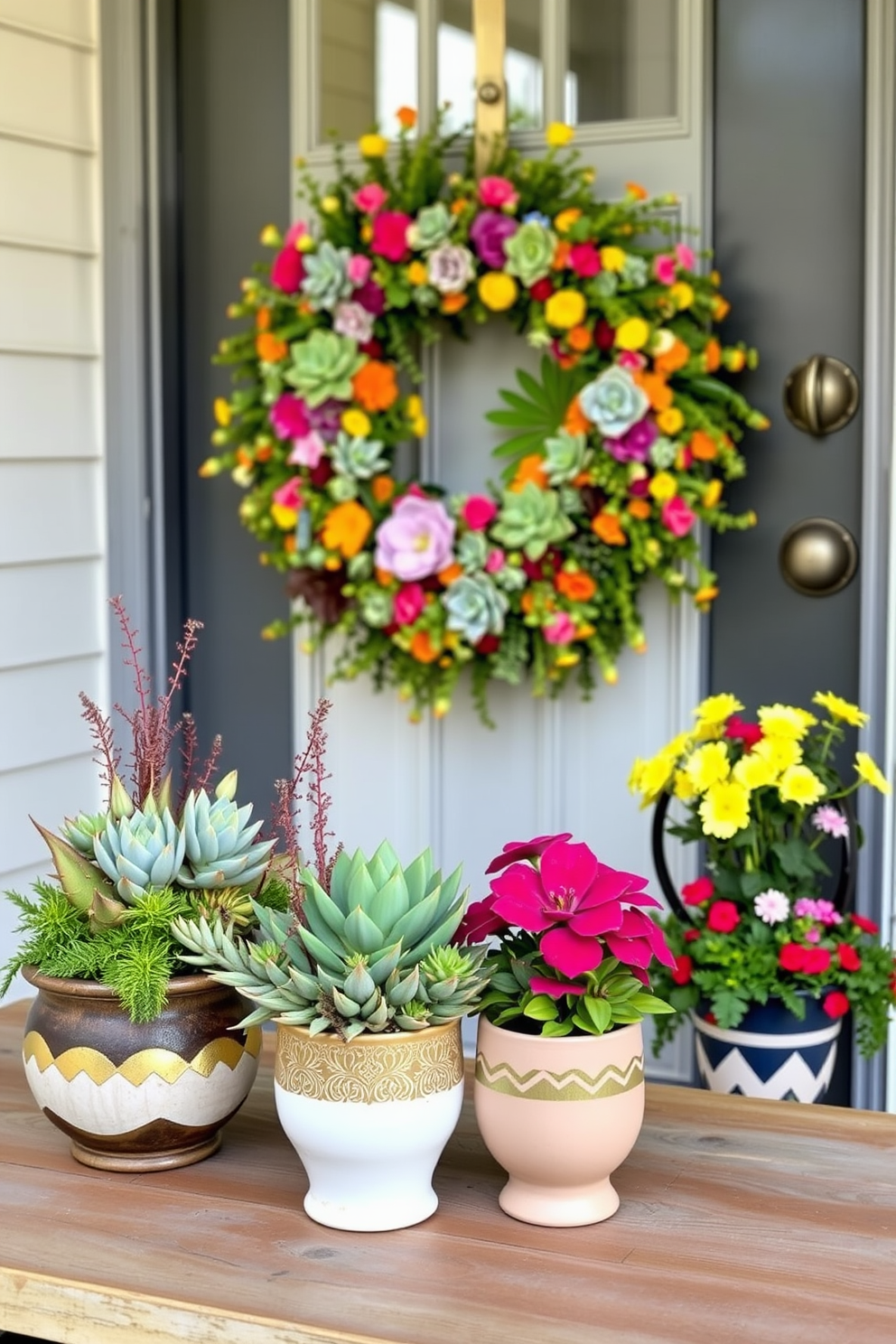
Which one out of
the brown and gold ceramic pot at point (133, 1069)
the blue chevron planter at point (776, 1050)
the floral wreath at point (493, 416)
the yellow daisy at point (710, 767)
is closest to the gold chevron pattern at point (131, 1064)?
the brown and gold ceramic pot at point (133, 1069)

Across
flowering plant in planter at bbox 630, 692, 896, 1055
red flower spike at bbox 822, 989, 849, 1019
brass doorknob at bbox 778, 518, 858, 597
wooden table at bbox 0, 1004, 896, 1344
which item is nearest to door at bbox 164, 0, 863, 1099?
brass doorknob at bbox 778, 518, 858, 597

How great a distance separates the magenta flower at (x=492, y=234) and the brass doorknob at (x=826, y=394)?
50cm

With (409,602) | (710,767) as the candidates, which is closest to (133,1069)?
(710,767)

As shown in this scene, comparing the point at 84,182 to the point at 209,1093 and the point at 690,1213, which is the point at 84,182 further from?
the point at 690,1213

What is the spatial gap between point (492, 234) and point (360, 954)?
64.2 inches

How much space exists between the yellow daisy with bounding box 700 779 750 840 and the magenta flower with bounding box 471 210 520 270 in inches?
37.0

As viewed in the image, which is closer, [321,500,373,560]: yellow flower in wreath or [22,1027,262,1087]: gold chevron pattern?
[22,1027,262,1087]: gold chevron pattern

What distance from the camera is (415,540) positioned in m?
2.48

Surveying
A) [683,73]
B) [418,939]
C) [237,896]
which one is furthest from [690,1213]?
[683,73]

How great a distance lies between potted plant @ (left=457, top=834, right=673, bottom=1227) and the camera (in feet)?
3.40

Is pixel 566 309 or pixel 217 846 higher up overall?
pixel 566 309

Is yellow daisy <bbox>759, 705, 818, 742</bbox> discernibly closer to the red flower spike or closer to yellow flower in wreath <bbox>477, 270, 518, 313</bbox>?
the red flower spike

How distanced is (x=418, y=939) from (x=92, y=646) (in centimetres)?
177

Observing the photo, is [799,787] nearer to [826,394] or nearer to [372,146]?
[826,394]
